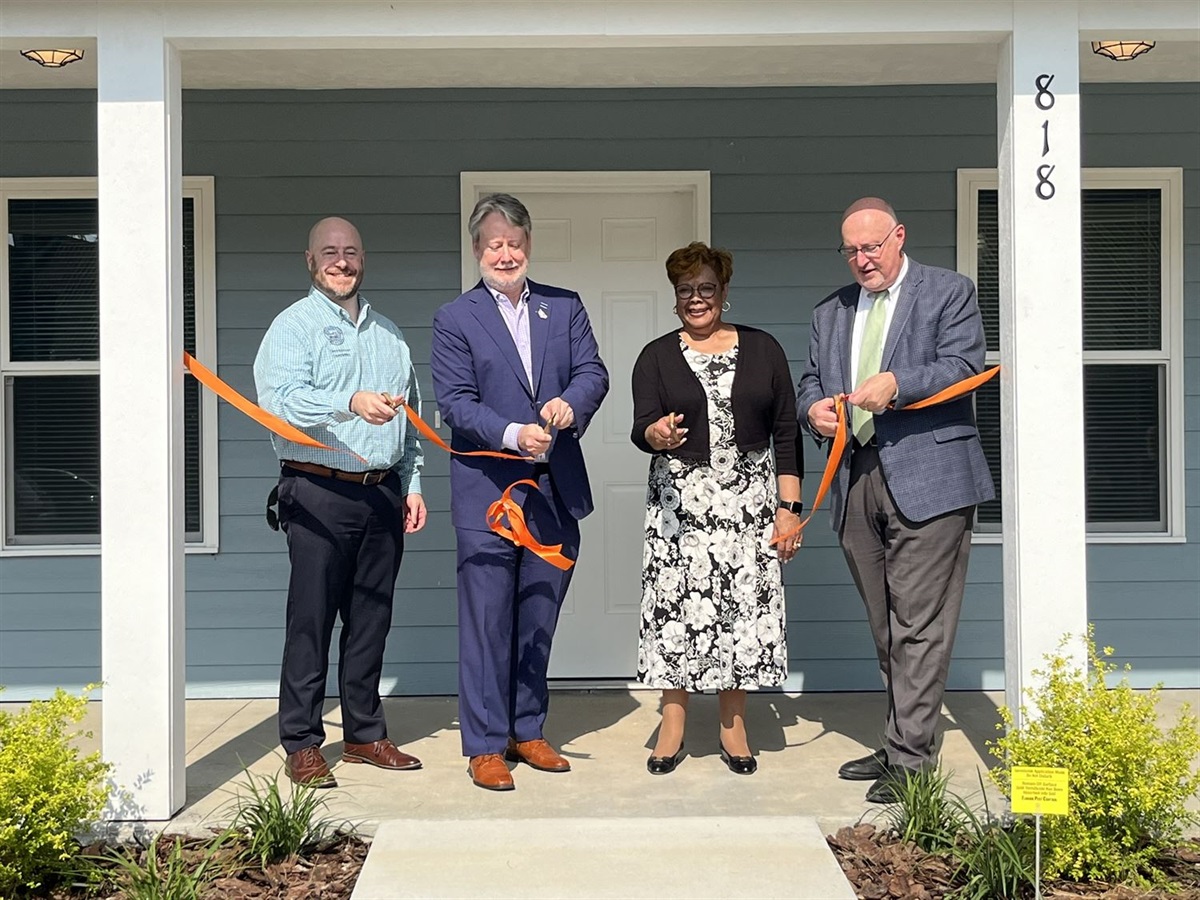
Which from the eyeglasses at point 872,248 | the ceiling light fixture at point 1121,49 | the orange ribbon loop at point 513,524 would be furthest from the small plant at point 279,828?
the ceiling light fixture at point 1121,49

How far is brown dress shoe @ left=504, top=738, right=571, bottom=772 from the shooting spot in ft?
13.6

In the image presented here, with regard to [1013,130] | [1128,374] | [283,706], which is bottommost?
[283,706]

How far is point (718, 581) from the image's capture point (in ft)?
13.4

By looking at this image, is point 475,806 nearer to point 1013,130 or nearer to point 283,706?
point 283,706

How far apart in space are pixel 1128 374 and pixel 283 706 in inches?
150

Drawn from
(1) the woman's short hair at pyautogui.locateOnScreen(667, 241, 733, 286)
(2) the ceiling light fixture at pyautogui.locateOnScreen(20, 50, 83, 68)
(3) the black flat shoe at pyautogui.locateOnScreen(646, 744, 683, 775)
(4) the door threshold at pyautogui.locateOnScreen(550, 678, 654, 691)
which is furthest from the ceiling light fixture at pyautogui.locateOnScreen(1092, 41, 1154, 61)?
(2) the ceiling light fixture at pyautogui.locateOnScreen(20, 50, 83, 68)

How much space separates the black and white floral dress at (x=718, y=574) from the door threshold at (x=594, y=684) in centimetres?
129

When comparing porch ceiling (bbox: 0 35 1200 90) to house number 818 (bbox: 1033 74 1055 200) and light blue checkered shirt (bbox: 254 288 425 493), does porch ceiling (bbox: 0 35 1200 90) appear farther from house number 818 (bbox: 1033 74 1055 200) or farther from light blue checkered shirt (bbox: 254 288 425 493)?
light blue checkered shirt (bbox: 254 288 425 493)

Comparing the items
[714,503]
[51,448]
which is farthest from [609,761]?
[51,448]

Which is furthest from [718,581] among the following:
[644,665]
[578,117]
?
[578,117]

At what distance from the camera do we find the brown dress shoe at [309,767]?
13.0ft

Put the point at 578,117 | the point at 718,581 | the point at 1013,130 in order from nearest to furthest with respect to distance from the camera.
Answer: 1. the point at 1013,130
2. the point at 718,581
3. the point at 578,117

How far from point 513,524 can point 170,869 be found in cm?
142

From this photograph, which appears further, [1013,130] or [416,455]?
[416,455]
